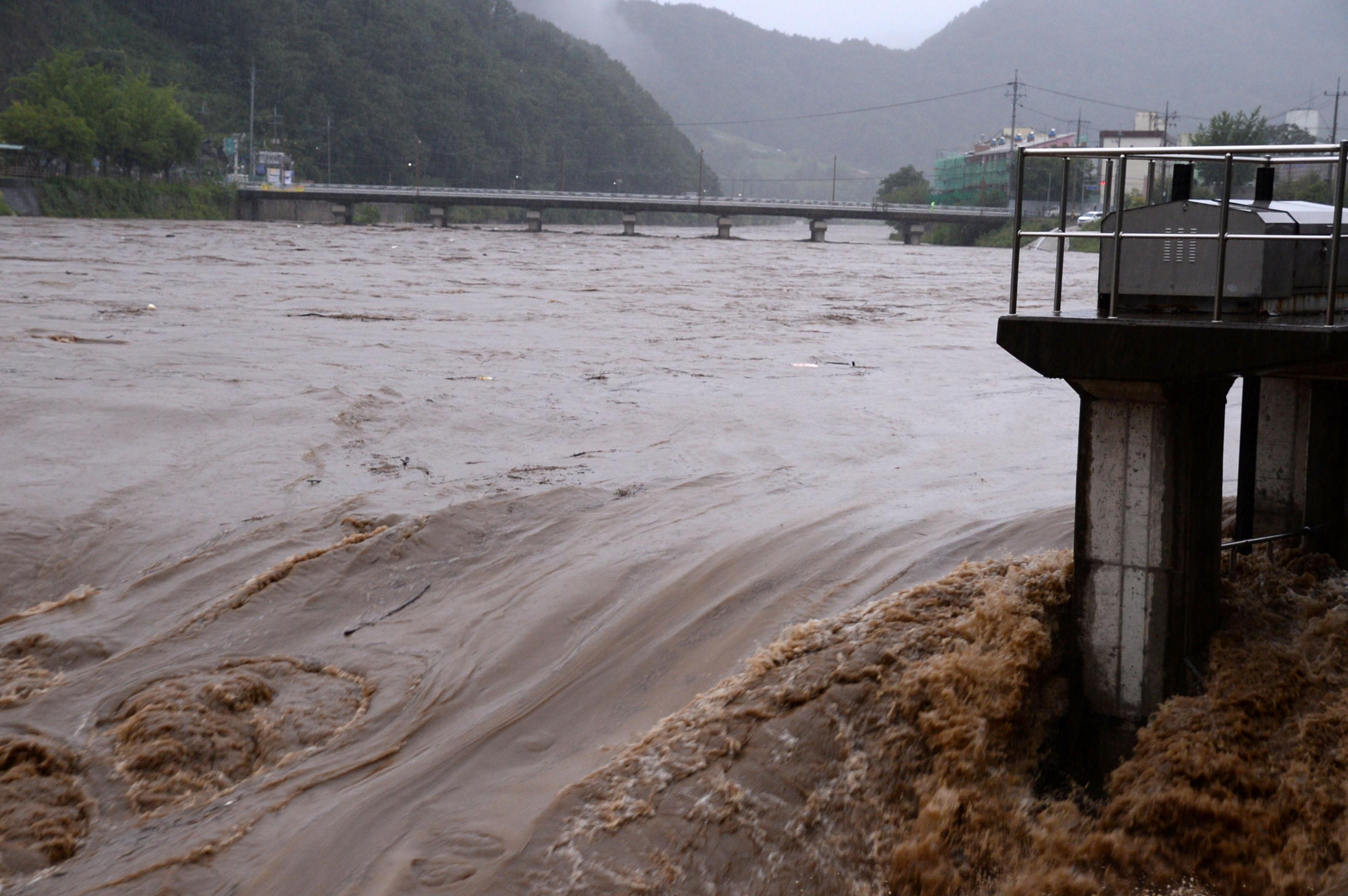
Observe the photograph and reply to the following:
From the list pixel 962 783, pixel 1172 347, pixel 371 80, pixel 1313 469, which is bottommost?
pixel 962 783

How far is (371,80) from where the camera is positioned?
385 ft

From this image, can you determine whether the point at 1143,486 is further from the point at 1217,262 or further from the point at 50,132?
the point at 50,132

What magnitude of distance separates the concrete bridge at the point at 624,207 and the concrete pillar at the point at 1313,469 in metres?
78.8

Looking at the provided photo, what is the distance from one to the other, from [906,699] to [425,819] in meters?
2.13

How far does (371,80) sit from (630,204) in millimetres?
44645

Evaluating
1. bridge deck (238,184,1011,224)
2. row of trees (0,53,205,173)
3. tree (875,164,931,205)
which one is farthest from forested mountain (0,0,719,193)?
tree (875,164,931,205)

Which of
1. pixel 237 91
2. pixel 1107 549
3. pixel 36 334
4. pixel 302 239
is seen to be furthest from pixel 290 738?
pixel 237 91

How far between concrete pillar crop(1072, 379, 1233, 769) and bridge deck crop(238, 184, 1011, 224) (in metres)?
80.5

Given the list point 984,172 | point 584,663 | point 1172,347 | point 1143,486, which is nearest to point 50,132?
point 984,172

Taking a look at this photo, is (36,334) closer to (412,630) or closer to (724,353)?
(724,353)

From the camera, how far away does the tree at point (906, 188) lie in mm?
124562

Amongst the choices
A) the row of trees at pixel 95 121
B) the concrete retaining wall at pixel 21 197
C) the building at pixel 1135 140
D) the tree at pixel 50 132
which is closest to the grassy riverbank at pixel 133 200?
the concrete retaining wall at pixel 21 197

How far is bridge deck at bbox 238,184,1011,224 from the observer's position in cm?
8294

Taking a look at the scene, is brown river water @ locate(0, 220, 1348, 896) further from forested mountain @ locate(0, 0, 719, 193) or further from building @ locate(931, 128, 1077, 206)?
forested mountain @ locate(0, 0, 719, 193)
